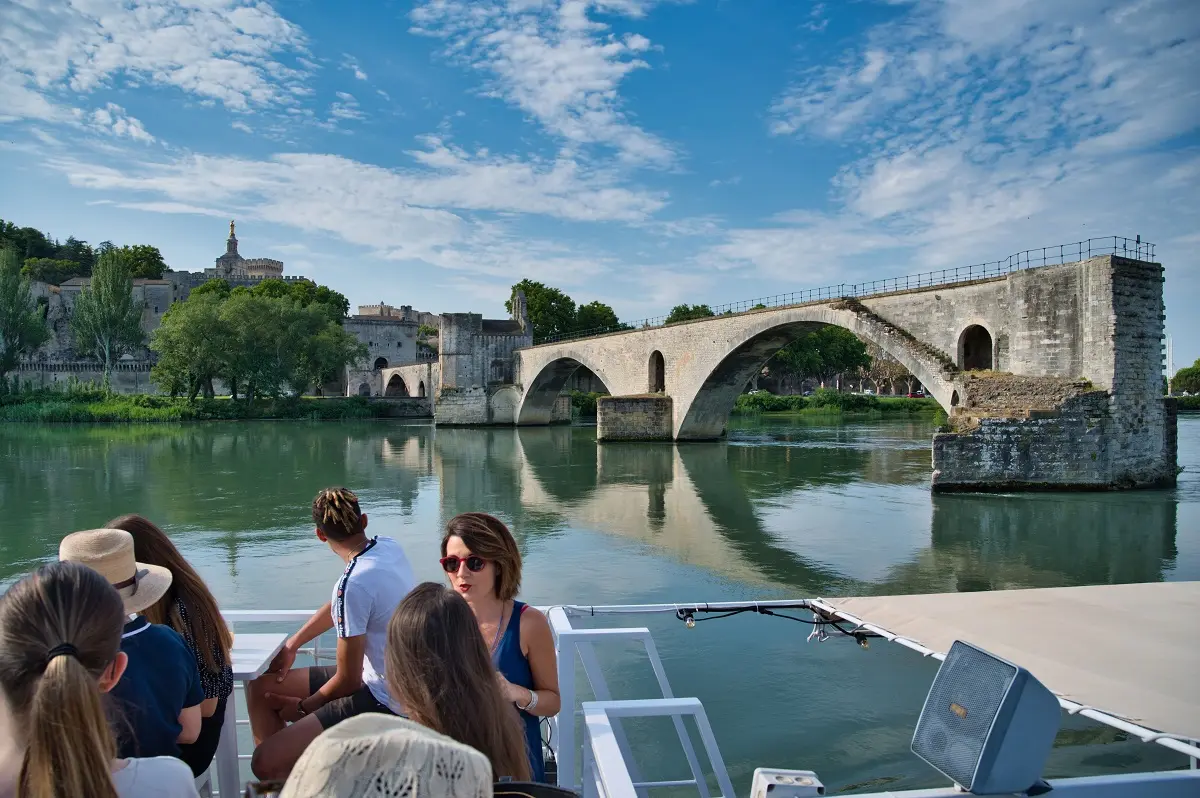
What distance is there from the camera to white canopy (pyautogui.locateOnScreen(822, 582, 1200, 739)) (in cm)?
310

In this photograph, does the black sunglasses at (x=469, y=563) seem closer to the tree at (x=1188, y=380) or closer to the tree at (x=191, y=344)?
the tree at (x=191, y=344)

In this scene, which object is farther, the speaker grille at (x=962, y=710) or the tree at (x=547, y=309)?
the tree at (x=547, y=309)

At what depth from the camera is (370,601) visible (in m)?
3.06

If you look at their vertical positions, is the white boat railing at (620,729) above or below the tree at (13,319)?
below

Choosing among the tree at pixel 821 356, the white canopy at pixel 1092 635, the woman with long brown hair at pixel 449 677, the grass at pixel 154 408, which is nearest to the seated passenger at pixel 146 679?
the woman with long brown hair at pixel 449 677

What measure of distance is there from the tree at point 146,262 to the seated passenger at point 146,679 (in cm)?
Answer: 8217

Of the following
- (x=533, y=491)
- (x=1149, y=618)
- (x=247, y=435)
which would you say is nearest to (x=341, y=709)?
(x=1149, y=618)

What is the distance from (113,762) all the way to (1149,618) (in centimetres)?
415

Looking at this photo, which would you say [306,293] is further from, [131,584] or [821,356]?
[131,584]

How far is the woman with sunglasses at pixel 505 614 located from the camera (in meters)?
2.61

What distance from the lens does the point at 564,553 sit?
10.4 m

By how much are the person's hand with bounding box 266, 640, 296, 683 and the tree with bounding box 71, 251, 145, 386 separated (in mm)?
52236

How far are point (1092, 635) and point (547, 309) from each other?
201 ft

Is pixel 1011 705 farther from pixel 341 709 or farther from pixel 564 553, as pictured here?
pixel 564 553
